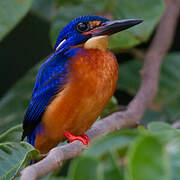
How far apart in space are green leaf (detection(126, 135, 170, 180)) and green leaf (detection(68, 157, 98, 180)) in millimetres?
66

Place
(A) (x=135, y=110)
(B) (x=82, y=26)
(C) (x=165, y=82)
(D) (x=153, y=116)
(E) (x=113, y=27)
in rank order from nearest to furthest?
(E) (x=113, y=27) < (B) (x=82, y=26) < (A) (x=135, y=110) < (D) (x=153, y=116) < (C) (x=165, y=82)

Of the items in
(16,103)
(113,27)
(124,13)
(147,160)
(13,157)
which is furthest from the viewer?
(16,103)

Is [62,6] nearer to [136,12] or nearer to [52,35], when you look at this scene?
[52,35]

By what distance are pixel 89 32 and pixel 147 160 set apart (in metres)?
1.59

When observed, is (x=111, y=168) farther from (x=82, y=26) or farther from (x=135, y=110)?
(x=135, y=110)

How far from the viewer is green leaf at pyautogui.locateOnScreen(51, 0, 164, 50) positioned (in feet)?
9.35

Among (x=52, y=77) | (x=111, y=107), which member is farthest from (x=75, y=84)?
(x=111, y=107)

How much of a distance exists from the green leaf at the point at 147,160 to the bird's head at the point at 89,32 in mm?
1453

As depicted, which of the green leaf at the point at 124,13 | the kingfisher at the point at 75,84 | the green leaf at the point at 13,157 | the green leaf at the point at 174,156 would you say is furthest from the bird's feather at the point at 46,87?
the green leaf at the point at 174,156

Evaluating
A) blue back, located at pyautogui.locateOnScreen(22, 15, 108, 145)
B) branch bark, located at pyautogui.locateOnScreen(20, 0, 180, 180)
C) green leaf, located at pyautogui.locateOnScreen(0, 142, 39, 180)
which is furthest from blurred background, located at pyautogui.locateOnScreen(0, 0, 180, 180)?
green leaf, located at pyautogui.locateOnScreen(0, 142, 39, 180)

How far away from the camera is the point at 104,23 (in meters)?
2.22

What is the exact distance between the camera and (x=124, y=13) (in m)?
2.87

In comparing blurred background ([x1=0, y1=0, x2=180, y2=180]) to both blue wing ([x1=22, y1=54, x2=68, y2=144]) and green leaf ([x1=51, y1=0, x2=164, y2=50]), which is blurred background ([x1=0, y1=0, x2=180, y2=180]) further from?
blue wing ([x1=22, y1=54, x2=68, y2=144])

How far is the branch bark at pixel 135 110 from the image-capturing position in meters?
1.37
